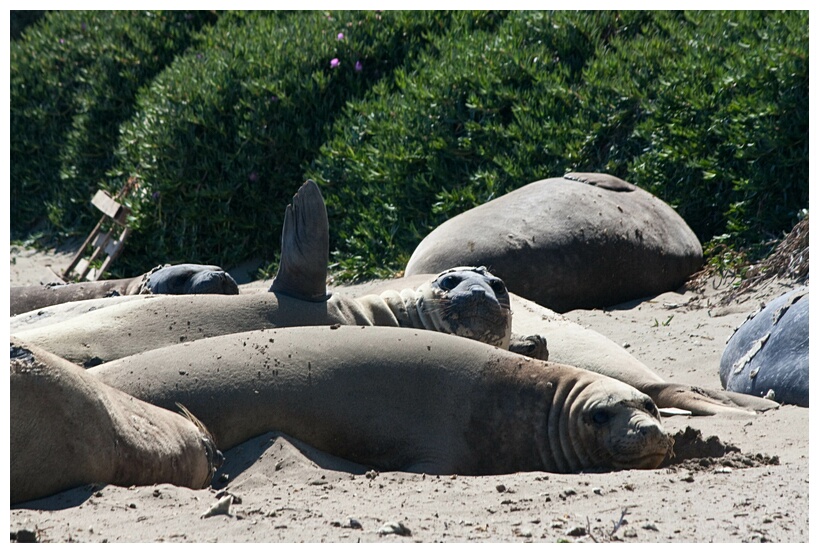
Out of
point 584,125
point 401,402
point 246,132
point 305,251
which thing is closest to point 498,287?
point 305,251

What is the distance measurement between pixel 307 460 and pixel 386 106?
24.2 feet

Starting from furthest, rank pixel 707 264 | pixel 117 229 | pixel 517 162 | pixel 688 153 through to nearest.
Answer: pixel 117 229 → pixel 517 162 → pixel 688 153 → pixel 707 264

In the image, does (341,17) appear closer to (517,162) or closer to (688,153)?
(517,162)

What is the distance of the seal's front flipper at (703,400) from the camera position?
5.07 metres

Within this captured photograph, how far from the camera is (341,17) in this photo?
1230 cm

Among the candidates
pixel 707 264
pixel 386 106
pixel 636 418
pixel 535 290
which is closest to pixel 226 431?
pixel 636 418

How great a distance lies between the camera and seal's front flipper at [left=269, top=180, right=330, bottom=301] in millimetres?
5527

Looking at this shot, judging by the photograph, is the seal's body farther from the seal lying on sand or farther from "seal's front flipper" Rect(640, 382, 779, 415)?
"seal's front flipper" Rect(640, 382, 779, 415)

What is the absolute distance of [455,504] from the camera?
344 cm

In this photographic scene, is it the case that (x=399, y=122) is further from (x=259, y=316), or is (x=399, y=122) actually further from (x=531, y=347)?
(x=259, y=316)

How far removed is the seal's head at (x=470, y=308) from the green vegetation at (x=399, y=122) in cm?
312

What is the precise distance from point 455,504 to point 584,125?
21.7 ft

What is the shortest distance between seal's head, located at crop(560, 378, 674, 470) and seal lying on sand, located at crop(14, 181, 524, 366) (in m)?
1.11

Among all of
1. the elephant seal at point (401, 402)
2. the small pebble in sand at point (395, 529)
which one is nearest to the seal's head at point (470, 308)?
the elephant seal at point (401, 402)
